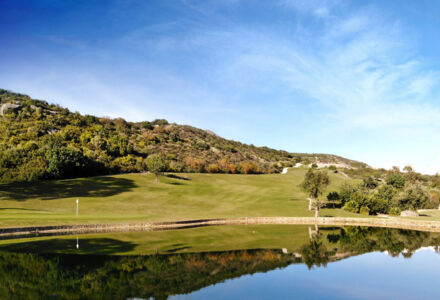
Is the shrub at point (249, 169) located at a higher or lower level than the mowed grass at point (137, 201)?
higher

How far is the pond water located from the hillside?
3889 centimetres

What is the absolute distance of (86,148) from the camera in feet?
291

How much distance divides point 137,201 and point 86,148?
128 ft

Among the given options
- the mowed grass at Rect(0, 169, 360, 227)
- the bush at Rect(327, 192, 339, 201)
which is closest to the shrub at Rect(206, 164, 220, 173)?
the mowed grass at Rect(0, 169, 360, 227)

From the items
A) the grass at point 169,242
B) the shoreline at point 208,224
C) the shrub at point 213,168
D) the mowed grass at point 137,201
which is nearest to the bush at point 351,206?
the mowed grass at point 137,201

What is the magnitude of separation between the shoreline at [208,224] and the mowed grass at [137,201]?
1646 millimetres

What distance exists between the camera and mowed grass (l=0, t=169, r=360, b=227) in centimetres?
4250

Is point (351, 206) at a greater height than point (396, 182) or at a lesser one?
lesser

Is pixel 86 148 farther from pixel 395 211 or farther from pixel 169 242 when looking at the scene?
pixel 395 211

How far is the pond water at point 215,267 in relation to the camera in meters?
18.3

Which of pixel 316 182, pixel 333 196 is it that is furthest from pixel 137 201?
pixel 333 196

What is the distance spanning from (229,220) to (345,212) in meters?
22.2

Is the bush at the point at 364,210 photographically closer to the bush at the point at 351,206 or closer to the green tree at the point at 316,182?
the bush at the point at 351,206

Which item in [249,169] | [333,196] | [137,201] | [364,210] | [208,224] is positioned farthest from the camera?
[249,169]
